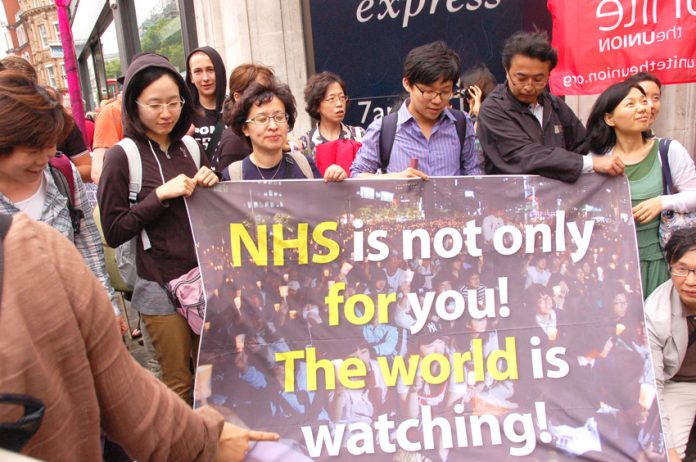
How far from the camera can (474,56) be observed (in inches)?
239

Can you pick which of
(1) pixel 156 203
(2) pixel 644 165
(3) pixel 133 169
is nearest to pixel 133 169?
(3) pixel 133 169

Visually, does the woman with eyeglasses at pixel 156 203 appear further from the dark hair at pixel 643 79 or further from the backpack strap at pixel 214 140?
the dark hair at pixel 643 79

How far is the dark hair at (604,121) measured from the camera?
9.92 ft

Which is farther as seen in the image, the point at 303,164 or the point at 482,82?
the point at 482,82

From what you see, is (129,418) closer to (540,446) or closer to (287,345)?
(287,345)

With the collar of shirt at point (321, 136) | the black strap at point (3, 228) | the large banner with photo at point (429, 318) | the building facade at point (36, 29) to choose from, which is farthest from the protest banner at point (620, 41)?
the building facade at point (36, 29)

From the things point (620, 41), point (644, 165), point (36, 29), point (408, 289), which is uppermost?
point (36, 29)

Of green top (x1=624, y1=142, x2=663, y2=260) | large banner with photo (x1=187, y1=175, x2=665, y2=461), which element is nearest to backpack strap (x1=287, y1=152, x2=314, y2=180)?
large banner with photo (x1=187, y1=175, x2=665, y2=461)

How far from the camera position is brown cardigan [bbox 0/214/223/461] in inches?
33.4

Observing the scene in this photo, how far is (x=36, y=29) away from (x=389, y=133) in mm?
62907

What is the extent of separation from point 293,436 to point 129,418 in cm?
155

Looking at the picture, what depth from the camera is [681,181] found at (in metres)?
2.91

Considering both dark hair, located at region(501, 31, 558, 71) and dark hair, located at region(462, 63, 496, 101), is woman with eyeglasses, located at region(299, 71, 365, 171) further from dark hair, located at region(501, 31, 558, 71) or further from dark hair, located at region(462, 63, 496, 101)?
dark hair, located at region(501, 31, 558, 71)

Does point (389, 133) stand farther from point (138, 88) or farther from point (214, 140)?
point (214, 140)
